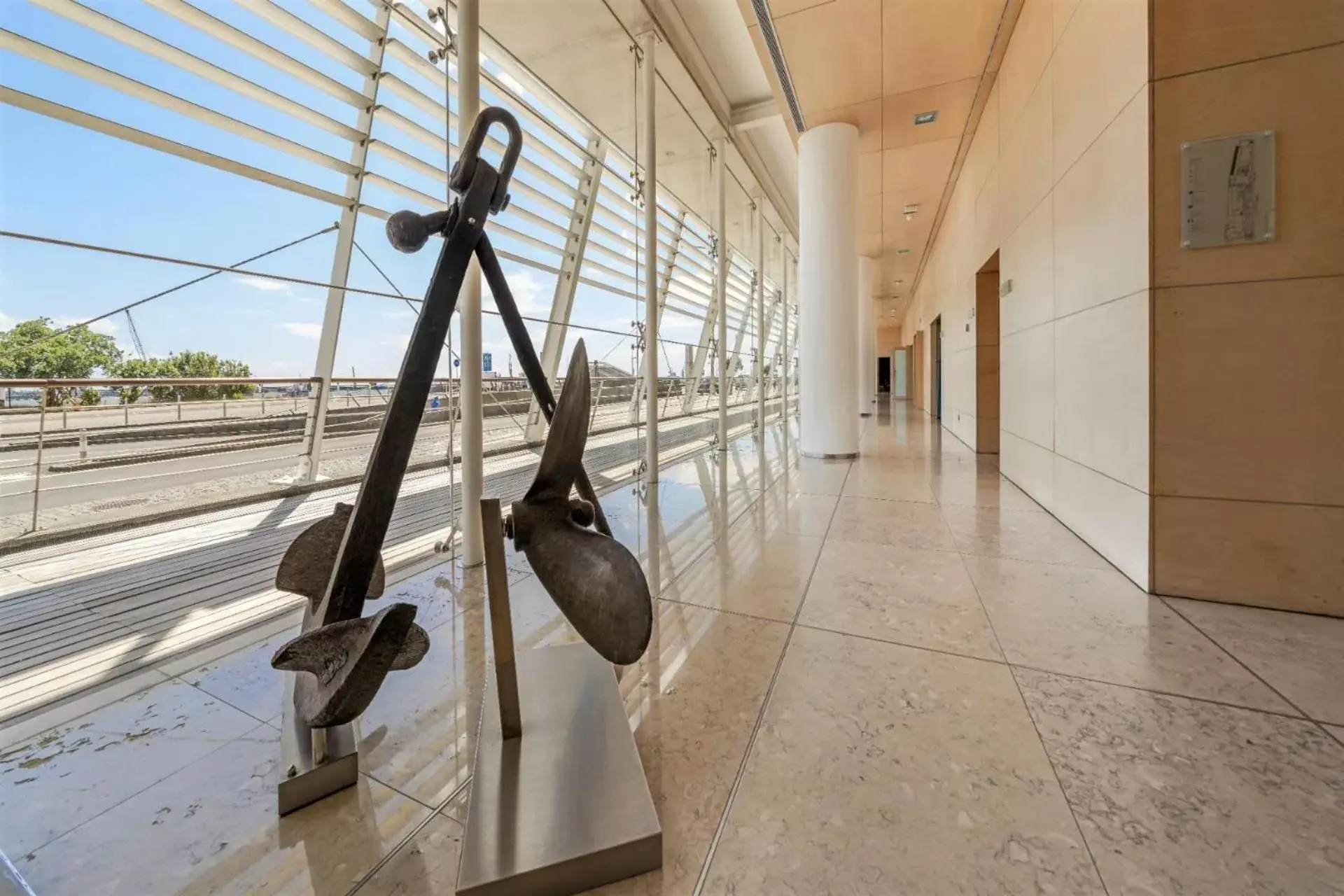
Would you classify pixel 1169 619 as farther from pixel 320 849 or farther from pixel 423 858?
pixel 320 849

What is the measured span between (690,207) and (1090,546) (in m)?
5.24

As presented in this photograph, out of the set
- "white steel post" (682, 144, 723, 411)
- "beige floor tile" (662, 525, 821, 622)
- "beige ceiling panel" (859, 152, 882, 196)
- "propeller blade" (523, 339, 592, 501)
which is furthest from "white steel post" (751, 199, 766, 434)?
"propeller blade" (523, 339, 592, 501)


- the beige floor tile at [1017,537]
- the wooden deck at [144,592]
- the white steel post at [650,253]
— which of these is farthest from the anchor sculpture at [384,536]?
the white steel post at [650,253]

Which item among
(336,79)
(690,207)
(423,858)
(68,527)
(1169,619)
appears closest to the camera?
(423,858)

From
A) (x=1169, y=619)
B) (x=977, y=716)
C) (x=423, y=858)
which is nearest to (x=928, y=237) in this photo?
(x=1169, y=619)

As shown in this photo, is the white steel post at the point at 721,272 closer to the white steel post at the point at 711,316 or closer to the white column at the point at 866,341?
the white steel post at the point at 711,316

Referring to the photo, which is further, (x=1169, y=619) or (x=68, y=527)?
(x=68, y=527)

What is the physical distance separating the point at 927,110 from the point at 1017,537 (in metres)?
3.88

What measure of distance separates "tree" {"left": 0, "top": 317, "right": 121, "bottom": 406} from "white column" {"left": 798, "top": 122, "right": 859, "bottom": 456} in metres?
4.44

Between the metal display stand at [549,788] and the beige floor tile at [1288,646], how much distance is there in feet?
4.58

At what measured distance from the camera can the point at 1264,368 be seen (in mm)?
1500

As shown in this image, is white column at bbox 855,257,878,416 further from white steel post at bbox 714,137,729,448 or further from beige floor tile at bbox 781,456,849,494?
beige floor tile at bbox 781,456,849,494

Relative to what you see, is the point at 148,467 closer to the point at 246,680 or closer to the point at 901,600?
the point at 246,680

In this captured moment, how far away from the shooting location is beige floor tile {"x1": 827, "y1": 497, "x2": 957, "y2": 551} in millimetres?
2215
